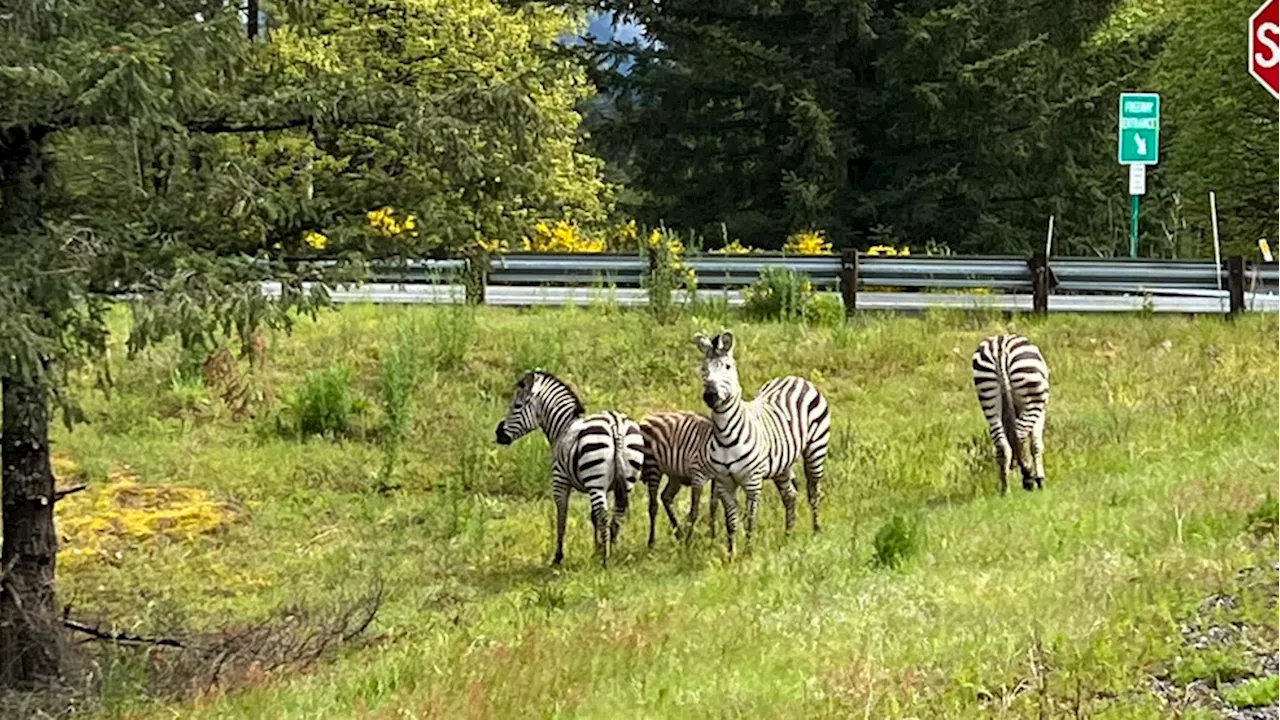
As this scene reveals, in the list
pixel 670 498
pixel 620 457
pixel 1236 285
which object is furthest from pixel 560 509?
pixel 1236 285

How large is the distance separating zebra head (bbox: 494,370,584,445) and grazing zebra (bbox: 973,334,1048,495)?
3.89m

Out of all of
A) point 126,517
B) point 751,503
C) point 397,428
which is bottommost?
point 126,517

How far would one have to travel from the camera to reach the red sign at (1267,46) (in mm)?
13414

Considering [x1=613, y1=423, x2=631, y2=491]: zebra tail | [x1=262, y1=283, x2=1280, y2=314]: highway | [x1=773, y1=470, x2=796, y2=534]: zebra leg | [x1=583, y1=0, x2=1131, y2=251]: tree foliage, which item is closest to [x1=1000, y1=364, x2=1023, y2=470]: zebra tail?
[x1=773, y1=470, x2=796, y2=534]: zebra leg

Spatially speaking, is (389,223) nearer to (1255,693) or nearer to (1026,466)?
(1026,466)

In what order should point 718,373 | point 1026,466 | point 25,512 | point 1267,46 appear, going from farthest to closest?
point 1026,466
point 1267,46
point 718,373
point 25,512

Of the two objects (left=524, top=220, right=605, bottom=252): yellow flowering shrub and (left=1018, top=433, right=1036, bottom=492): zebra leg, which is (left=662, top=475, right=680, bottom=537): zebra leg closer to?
(left=1018, top=433, right=1036, bottom=492): zebra leg

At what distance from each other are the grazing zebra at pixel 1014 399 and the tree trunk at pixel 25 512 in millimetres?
8194

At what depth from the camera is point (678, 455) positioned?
13.6 meters

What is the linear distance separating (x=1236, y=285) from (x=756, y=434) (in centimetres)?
1241

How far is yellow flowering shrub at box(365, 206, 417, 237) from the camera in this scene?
11633 mm

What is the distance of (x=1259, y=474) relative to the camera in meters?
11.4

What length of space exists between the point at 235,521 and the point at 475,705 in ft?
31.3

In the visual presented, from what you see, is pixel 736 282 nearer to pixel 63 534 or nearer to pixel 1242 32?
pixel 63 534
